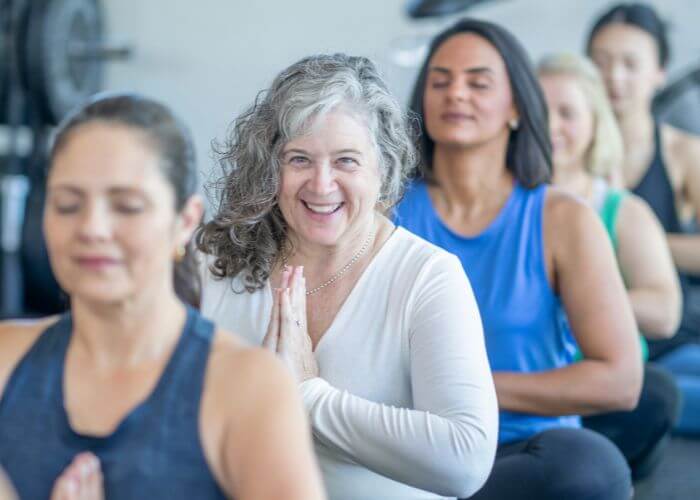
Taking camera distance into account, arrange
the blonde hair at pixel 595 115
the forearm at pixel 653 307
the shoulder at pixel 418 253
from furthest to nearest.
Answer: the blonde hair at pixel 595 115
the forearm at pixel 653 307
the shoulder at pixel 418 253

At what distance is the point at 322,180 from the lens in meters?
1.61

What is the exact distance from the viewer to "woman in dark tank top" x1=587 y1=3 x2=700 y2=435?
3273mm

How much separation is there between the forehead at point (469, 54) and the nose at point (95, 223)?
1202 millimetres

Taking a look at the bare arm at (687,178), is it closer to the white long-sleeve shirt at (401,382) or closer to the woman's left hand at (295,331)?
the white long-sleeve shirt at (401,382)

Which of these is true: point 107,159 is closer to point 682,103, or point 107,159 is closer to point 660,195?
point 660,195

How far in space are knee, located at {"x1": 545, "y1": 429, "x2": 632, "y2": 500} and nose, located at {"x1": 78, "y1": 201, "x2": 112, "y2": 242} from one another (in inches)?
40.4

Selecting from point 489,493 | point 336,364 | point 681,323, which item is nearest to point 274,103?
point 336,364

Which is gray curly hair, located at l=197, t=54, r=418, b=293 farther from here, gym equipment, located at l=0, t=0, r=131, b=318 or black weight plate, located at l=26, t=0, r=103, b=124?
black weight plate, located at l=26, t=0, r=103, b=124

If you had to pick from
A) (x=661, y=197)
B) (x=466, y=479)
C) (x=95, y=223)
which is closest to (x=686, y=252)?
(x=661, y=197)

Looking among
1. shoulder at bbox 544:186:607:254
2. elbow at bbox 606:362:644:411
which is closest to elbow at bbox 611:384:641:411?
elbow at bbox 606:362:644:411

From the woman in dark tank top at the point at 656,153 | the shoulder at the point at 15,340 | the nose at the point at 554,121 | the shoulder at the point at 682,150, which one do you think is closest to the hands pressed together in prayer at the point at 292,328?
the shoulder at the point at 15,340

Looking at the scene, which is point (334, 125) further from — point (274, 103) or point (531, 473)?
point (531, 473)

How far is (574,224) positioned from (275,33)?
127 inches

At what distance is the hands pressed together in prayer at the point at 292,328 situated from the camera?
1.55 m
